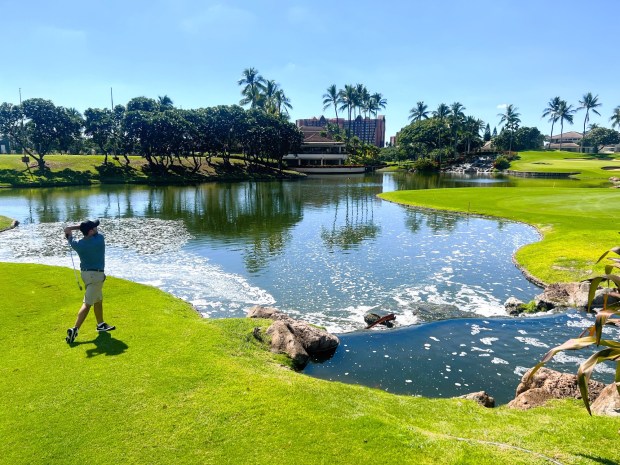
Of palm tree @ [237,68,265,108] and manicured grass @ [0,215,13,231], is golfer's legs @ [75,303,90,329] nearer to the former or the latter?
manicured grass @ [0,215,13,231]

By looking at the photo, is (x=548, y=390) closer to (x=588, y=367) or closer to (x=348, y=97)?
(x=588, y=367)

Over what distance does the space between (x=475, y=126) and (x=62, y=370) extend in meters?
150

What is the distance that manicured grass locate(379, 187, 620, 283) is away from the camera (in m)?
21.1

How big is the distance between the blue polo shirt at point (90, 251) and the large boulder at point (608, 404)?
1082cm

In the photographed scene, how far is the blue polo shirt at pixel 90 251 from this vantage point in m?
9.93

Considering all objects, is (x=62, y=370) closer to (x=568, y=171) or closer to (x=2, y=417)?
(x=2, y=417)

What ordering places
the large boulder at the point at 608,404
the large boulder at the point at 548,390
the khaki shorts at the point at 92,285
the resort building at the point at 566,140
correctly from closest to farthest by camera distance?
1. the large boulder at the point at 608,404
2. the large boulder at the point at 548,390
3. the khaki shorts at the point at 92,285
4. the resort building at the point at 566,140

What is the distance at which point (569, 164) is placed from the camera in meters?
112

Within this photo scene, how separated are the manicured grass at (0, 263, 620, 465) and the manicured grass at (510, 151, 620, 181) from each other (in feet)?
320

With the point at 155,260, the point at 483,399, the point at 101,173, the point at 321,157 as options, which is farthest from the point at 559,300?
the point at 321,157

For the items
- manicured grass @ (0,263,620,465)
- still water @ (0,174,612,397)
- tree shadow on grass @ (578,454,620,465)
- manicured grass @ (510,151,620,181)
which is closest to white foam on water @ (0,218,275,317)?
still water @ (0,174,612,397)

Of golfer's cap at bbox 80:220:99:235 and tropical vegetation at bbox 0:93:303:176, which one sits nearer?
golfer's cap at bbox 80:220:99:235

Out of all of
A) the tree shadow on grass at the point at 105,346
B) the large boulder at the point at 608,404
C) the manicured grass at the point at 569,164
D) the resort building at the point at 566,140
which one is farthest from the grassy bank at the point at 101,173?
the resort building at the point at 566,140

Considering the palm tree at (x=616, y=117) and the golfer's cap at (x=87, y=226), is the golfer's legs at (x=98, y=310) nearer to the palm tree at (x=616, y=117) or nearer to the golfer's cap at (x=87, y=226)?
the golfer's cap at (x=87, y=226)
